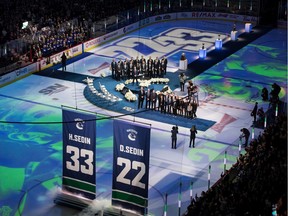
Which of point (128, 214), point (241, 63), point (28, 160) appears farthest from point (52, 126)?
point (241, 63)

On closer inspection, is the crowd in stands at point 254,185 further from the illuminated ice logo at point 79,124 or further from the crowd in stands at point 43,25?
the crowd in stands at point 43,25

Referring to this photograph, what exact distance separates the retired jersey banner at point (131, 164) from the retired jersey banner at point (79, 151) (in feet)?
2.68

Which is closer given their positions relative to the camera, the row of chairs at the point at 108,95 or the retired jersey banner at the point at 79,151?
the retired jersey banner at the point at 79,151

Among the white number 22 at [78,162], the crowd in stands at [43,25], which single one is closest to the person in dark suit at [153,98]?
the crowd in stands at [43,25]

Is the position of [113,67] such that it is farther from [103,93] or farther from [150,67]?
[103,93]

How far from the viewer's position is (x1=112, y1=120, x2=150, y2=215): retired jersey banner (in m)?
22.3

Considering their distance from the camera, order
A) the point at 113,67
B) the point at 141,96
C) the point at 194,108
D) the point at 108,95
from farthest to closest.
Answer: the point at 113,67
the point at 108,95
the point at 141,96
the point at 194,108

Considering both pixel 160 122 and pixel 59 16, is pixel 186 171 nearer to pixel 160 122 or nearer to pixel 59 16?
pixel 160 122

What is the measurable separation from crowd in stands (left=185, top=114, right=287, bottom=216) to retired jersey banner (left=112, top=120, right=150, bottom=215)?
166cm

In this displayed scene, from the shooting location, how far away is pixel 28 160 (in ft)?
95.7

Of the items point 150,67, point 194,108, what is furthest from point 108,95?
point 194,108

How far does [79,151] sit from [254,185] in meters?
5.66

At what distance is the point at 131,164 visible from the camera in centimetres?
2272

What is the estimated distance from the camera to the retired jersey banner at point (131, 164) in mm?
22344
